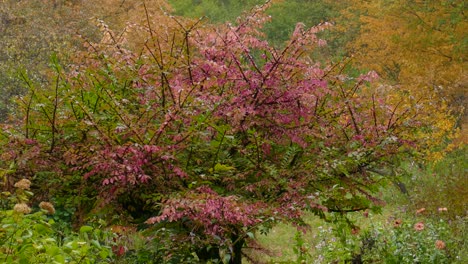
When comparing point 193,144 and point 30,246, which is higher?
point 30,246

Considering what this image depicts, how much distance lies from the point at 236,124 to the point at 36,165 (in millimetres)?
1215

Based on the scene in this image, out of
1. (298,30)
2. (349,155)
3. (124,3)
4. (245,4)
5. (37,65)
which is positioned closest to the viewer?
(349,155)

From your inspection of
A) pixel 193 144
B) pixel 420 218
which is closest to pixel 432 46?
pixel 420 218

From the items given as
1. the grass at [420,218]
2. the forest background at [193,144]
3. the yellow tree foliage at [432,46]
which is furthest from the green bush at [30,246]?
the yellow tree foliage at [432,46]

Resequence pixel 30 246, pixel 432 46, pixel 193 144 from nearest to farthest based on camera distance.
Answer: pixel 30 246, pixel 193 144, pixel 432 46

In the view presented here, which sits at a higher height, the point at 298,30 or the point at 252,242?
the point at 298,30

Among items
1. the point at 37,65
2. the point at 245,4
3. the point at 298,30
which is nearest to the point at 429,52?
the point at 37,65

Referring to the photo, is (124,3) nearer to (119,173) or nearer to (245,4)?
(245,4)

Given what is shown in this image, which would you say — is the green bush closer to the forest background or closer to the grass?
the forest background

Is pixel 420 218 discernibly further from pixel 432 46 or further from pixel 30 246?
pixel 30 246

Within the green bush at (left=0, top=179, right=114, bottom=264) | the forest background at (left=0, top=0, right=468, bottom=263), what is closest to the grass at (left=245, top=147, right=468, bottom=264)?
the forest background at (left=0, top=0, right=468, bottom=263)

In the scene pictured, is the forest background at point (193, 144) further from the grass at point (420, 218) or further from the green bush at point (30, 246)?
the grass at point (420, 218)

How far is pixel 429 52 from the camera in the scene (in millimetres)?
14695

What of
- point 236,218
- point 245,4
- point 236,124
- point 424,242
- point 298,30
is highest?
point 298,30
